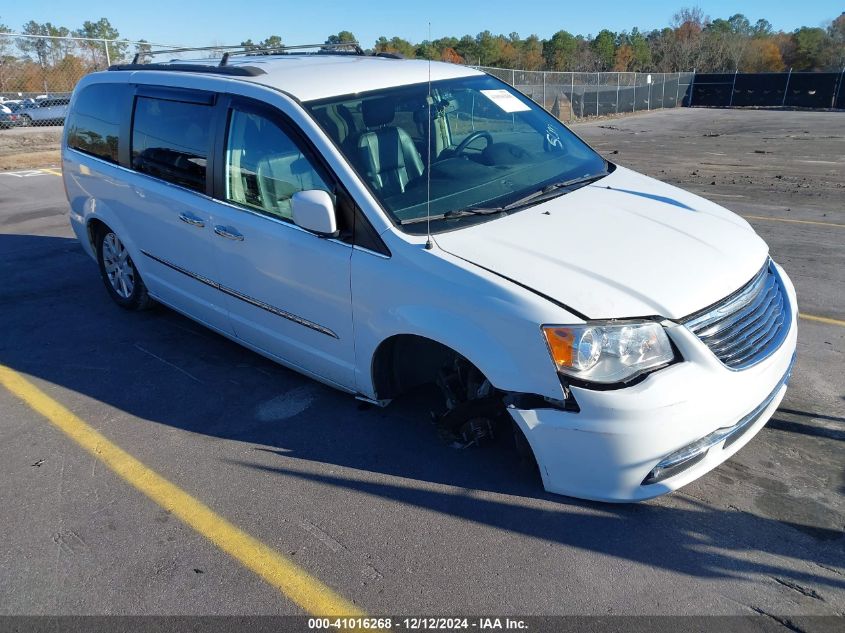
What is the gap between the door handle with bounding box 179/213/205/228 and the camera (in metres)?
4.25

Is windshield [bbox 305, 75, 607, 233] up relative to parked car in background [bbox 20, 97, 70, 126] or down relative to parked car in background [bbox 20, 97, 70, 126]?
up

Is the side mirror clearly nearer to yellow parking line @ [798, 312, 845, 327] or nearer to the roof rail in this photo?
the roof rail

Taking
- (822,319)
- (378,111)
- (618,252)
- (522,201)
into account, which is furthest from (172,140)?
(822,319)

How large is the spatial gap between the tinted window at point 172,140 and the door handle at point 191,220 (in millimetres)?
182

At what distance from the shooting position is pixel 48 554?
2.97m

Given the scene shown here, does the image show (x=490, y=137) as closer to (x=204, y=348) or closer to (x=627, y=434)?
(x=627, y=434)

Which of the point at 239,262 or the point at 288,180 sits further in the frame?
the point at 239,262

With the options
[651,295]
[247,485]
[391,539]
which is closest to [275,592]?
[391,539]

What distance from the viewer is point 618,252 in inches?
124

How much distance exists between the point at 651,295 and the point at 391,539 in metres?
1.55

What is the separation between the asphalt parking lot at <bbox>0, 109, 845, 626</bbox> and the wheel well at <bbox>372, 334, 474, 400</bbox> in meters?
0.29

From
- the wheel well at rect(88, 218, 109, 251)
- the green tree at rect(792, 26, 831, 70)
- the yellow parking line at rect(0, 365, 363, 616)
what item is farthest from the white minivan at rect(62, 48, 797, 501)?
the green tree at rect(792, 26, 831, 70)

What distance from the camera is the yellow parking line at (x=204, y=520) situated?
2.67 m

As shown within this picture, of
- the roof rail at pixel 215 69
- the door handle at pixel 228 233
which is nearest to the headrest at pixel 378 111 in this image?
the roof rail at pixel 215 69
